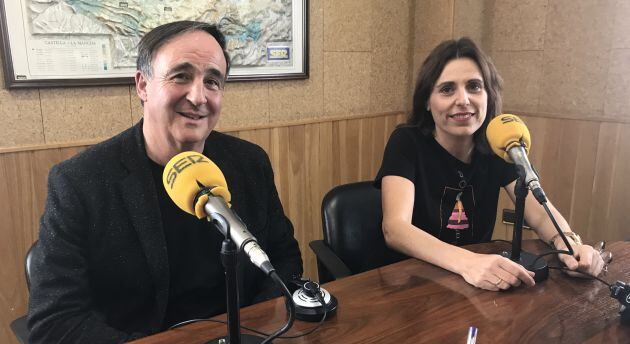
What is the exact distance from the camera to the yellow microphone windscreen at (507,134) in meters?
1.39

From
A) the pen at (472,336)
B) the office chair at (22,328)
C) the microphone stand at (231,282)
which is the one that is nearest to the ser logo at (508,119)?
the pen at (472,336)

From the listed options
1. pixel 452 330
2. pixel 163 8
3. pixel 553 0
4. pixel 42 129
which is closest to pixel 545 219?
pixel 452 330

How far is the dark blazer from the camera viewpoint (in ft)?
3.97

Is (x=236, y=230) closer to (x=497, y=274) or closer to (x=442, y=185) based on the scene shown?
(x=497, y=274)

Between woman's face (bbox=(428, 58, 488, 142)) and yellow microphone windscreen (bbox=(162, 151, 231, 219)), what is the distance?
3.90 ft

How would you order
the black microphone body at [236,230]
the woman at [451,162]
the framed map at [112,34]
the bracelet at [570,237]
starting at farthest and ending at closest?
the framed map at [112,34] < the woman at [451,162] < the bracelet at [570,237] < the black microphone body at [236,230]

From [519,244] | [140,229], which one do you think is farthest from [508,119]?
[140,229]

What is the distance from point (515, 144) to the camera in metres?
1.38

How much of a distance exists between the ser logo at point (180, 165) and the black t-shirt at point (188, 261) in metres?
0.50

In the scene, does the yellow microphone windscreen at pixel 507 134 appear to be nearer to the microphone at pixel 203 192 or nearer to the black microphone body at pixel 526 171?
the black microphone body at pixel 526 171

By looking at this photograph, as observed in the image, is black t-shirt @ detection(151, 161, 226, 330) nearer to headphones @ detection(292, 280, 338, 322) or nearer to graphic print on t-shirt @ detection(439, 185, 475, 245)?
headphones @ detection(292, 280, 338, 322)

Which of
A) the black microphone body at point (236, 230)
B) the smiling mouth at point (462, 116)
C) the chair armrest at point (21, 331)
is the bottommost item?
the chair armrest at point (21, 331)

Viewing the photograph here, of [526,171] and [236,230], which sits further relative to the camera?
[526,171]

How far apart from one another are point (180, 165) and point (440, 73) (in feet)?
4.28
